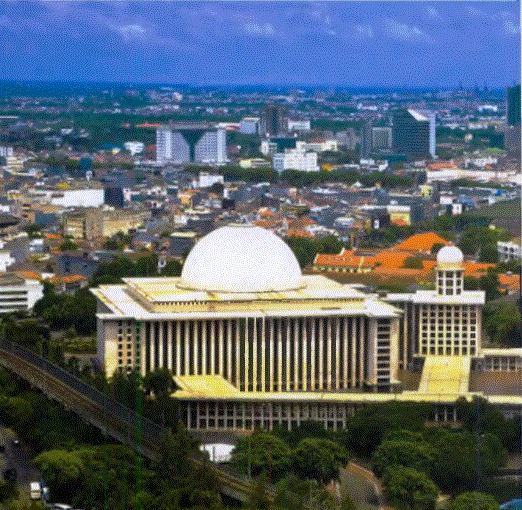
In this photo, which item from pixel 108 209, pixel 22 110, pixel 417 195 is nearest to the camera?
pixel 108 209

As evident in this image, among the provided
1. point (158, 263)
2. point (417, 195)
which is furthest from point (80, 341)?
point (417, 195)

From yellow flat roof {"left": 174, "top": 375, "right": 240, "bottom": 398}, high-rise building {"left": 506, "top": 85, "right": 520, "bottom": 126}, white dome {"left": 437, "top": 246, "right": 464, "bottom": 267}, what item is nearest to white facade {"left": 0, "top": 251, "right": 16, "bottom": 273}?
white dome {"left": 437, "top": 246, "right": 464, "bottom": 267}

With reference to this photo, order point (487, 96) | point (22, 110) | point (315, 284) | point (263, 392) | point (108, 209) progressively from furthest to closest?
point (22, 110), point (487, 96), point (108, 209), point (315, 284), point (263, 392)

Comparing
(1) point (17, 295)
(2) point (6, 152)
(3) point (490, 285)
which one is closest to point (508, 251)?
(3) point (490, 285)

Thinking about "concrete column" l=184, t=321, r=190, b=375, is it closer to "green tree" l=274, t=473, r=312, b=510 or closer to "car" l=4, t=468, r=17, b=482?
"car" l=4, t=468, r=17, b=482

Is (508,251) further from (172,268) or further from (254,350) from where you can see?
(254,350)

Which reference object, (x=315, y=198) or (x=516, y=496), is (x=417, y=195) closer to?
(x=315, y=198)

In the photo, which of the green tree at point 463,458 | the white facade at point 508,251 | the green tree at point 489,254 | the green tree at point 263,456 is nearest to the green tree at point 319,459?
the green tree at point 263,456
